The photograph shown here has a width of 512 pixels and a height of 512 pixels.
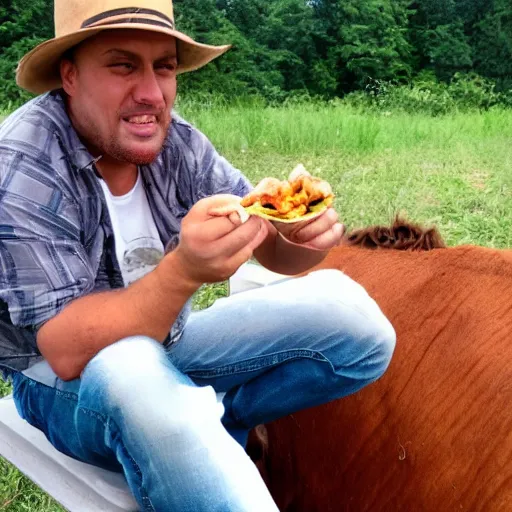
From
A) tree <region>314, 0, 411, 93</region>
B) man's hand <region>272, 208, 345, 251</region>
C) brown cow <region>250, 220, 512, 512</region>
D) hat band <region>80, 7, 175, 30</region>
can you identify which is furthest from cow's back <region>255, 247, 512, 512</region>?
tree <region>314, 0, 411, 93</region>

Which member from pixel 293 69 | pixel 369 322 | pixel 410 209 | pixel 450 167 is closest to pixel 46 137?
pixel 369 322

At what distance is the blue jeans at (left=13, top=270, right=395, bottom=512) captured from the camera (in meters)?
1.35

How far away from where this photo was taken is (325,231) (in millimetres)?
1615

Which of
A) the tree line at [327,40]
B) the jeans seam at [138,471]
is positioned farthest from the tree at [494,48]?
the jeans seam at [138,471]

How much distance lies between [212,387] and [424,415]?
1.40ft

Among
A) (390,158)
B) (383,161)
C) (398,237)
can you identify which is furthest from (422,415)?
(390,158)

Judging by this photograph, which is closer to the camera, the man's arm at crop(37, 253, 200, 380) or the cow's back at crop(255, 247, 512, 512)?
the man's arm at crop(37, 253, 200, 380)

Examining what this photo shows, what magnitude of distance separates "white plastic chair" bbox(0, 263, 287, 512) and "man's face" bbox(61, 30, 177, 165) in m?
0.63

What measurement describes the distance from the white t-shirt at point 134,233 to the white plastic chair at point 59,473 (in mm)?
392

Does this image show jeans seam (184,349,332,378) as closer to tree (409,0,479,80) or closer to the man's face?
the man's face

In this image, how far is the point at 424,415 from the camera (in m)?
1.67

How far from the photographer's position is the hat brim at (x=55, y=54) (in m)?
1.59

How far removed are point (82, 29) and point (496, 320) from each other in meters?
0.98

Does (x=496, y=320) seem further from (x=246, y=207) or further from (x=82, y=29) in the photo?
(x=82, y=29)
